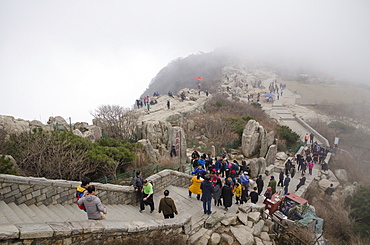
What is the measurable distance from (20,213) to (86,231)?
7.87 feet

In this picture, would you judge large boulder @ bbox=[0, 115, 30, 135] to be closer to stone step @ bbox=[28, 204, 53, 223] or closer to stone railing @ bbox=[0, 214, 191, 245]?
stone step @ bbox=[28, 204, 53, 223]

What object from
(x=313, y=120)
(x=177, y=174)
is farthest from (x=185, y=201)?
(x=313, y=120)

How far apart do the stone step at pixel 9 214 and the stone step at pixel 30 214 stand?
Answer: 343 mm

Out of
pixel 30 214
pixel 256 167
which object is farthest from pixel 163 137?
pixel 30 214

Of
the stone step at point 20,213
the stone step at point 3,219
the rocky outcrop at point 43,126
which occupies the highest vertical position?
the stone step at point 3,219

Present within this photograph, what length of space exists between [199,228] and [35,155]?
264 inches

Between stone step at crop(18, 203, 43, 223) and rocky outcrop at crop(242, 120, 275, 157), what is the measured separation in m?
16.9

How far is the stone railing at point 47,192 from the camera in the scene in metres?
5.73

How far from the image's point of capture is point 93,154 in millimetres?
9555

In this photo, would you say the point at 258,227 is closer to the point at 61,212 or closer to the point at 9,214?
the point at 61,212

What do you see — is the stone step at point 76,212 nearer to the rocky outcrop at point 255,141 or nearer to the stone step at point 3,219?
the stone step at point 3,219

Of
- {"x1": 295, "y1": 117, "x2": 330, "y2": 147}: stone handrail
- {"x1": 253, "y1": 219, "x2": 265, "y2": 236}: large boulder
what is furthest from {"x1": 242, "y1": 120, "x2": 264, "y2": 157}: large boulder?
{"x1": 253, "y1": 219, "x2": 265, "y2": 236}: large boulder

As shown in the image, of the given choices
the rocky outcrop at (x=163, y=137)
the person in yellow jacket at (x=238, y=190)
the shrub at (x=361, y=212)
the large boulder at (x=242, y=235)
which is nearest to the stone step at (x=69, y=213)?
the large boulder at (x=242, y=235)

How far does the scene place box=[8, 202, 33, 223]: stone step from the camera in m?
5.16
